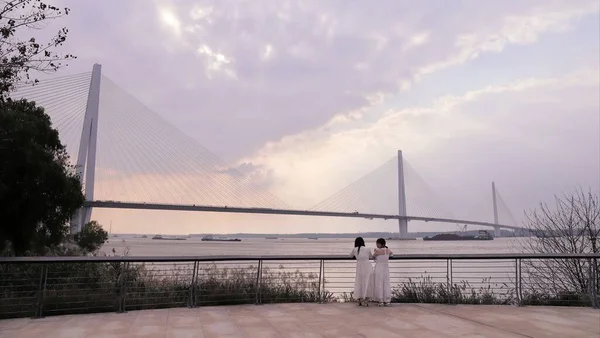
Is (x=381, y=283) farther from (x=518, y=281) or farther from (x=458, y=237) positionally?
(x=458, y=237)

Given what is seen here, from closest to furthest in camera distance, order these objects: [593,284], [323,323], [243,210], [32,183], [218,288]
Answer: [323,323]
[593,284]
[218,288]
[32,183]
[243,210]

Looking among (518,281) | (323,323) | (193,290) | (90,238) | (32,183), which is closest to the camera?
(323,323)

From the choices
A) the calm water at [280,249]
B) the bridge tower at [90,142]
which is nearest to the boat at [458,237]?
the calm water at [280,249]

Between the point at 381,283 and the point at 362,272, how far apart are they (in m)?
0.32

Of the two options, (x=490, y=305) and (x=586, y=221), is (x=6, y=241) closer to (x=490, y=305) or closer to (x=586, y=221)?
(x=490, y=305)

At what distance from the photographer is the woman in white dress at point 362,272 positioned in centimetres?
659

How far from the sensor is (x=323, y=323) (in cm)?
530

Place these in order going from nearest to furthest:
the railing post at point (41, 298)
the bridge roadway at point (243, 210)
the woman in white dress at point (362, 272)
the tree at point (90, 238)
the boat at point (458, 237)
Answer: the railing post at point (41, 298) → the woman in white dress at point (362, 272) → the tree at point (90, 238) → the bridge roadway at point (243, 210) → the boat at point (458, 237)

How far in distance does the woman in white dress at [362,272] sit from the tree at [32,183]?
7.48 meters

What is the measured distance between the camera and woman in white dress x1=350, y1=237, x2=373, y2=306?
21.6ft

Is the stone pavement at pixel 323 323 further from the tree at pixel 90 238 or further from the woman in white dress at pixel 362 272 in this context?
the tree at pixel 90 238

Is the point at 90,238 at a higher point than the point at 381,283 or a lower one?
higher

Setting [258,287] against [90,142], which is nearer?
[258,287]

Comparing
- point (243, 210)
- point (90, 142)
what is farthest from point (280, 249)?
point (90, 142)
